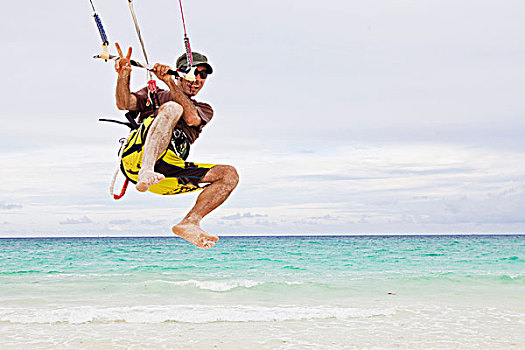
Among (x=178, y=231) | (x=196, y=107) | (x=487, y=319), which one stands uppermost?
(x=196, y=107)

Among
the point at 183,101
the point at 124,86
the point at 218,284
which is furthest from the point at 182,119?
the point at 218,284

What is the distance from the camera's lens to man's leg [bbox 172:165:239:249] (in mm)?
3902

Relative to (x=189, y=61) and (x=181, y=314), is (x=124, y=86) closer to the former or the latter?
(x=189, y=61)

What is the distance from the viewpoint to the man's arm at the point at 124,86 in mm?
3431

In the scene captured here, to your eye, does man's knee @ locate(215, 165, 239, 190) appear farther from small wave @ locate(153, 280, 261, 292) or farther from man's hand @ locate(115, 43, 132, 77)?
small wave @ locate(153, 280, 261, 292)

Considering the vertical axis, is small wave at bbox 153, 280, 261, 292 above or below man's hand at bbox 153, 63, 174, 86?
below

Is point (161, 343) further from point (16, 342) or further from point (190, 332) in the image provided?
point (16, 342)

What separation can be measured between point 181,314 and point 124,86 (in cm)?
1456

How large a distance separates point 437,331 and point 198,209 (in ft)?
41.2

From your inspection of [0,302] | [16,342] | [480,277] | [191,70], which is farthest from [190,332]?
[480,277]

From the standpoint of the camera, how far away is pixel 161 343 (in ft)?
46.5

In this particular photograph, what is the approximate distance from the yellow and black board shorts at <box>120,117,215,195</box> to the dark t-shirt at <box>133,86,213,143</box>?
0.16 m

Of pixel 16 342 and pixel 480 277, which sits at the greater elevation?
pixel 480 277

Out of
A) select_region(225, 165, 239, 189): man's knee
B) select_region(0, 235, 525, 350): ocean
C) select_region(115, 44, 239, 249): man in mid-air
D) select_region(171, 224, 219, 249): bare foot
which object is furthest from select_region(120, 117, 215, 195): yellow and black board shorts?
select_region(0, 235, 525, 350): ocean
